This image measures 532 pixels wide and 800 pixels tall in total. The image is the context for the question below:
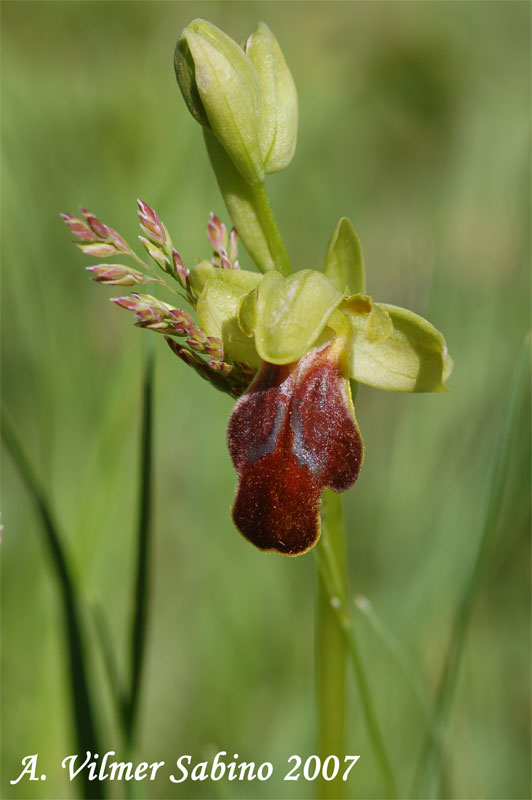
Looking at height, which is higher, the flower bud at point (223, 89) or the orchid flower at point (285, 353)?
the flower bud at point (223, 89)

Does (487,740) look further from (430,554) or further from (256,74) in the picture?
(256,74)

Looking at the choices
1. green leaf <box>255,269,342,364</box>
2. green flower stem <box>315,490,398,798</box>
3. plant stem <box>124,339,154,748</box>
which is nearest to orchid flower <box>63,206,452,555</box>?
green leaf <box>255,269,342,364</box>

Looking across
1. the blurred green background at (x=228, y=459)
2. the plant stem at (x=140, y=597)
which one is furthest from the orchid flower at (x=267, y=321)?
the blurred green background at (x=228, y=459)

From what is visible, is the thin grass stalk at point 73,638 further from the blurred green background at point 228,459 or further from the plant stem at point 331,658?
the plant stem at point 331,658

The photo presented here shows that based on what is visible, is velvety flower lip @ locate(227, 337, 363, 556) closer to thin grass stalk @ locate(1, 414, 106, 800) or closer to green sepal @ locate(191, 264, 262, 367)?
→ green sepal @ locate(191, 264, 262, 367)

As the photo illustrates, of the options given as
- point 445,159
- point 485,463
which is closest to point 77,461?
point 485,463

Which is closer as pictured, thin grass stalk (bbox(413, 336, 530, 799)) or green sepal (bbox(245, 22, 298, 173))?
green sepal (bbox(245, 22, 298, 173))
